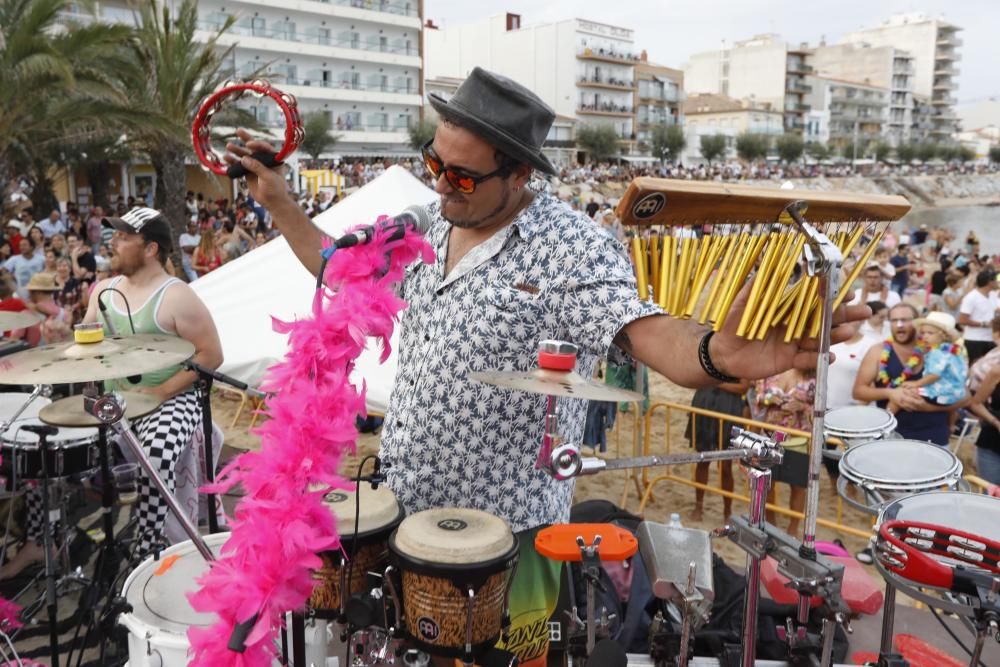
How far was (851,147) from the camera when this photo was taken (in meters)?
88.9

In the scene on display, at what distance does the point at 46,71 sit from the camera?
35.2ft

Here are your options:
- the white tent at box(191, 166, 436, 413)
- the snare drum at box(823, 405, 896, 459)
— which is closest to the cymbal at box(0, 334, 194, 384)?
the white tent at box(191, 166, 436, 413)

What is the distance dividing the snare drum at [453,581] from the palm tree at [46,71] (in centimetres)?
1076

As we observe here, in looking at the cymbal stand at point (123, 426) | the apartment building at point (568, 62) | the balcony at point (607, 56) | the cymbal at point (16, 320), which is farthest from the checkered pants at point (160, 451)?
the balcony at point (607, 56)

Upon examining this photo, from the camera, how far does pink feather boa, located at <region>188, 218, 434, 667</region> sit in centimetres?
179

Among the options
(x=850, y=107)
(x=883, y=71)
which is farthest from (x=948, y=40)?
(x=850, y=107)

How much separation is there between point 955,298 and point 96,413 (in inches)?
475

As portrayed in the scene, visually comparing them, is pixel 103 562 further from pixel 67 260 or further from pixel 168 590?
pixel 67 260

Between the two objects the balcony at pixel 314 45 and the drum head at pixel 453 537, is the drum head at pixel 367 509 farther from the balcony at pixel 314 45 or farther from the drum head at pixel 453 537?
the balcony at pixel 314 45

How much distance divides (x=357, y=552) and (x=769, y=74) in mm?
100843

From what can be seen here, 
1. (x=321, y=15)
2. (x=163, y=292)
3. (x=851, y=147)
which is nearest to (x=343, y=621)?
(x=163, y=292)

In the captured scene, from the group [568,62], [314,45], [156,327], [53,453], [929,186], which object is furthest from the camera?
[929,186]

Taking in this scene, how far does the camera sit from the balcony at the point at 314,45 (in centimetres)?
4351

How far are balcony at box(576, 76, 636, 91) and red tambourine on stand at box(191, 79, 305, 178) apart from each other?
72.2 m
